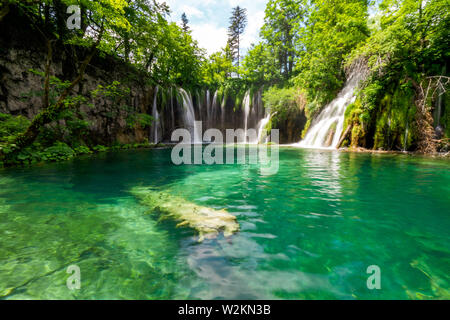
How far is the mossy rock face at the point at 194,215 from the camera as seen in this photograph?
227cm

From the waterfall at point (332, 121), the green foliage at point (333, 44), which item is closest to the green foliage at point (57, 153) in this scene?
the waterfall at point (332, 121)

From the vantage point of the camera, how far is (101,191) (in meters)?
3.89

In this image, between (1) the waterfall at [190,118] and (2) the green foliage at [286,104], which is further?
(1) the waterfall at [190,118]

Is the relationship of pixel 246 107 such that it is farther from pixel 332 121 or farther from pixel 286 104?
pixel 332 121

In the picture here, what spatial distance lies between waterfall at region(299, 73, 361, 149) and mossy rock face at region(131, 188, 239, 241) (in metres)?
11.6

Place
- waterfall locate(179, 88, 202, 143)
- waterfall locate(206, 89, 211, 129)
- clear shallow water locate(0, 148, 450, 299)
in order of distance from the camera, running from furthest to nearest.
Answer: waterfall locate(206, 89, 211, 129) → waterfall locate(179, 88, 202, 143) → clear shallow water locate(0, 148, 450, 299)

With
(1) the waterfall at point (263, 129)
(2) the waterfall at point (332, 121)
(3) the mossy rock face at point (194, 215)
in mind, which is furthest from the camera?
(1) the waterfall at point (263, 129)

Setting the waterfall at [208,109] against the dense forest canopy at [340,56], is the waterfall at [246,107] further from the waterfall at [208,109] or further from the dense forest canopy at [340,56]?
the waterfall at [208,109]

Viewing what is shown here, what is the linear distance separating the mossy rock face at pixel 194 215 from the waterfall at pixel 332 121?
11.6m

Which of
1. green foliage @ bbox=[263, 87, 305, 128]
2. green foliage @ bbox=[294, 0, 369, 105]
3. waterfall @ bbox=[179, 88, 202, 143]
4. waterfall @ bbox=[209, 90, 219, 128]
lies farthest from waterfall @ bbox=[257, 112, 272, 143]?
waterfall @ bbox=[179, 88, 202, 143]

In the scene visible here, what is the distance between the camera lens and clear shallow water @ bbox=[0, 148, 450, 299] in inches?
55.0

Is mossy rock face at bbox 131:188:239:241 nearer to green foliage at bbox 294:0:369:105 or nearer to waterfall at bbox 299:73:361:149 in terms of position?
waterfall at bbox 299:73:361:149
